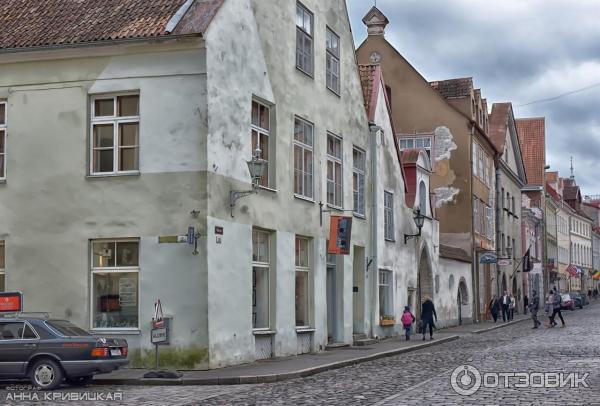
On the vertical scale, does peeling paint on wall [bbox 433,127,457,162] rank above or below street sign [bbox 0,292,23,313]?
above

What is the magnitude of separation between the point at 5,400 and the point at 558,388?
8.98m

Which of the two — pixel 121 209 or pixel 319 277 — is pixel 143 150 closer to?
pixel 121 209

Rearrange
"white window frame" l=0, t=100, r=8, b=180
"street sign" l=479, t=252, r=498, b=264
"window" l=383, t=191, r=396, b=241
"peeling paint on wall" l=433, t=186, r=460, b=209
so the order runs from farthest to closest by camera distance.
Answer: "peeling paint on wall" l=433, t=186, r=460, b=209, "street sign" l=479, t=252, r=498, b=264, "window" l=383, t=191, r=396, b=241, "white window frame" l=0, t=100, r=8, b=180

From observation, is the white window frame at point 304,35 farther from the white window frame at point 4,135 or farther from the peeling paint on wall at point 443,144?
the peeling paint on wall at point 443,144

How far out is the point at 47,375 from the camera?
17422mm

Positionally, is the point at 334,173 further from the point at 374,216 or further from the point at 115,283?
the point at 115,283

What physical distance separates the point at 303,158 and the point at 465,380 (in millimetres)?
10216

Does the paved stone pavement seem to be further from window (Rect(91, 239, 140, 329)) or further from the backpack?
the backpack

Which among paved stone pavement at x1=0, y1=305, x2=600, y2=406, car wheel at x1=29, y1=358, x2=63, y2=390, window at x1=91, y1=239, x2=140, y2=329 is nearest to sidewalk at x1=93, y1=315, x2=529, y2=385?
paved stone pavement at x1=0, y1=305, x2=600, y2=406

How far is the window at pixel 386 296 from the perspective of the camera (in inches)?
1319

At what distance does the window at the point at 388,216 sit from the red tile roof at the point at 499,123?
26.1 metres

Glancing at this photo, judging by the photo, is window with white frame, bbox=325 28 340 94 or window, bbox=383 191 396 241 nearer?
window with white frame, bbox=325 28 340 94

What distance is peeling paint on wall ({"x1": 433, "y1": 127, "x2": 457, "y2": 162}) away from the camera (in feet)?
158

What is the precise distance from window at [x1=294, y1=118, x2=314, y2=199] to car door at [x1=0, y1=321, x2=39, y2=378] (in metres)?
9.90
